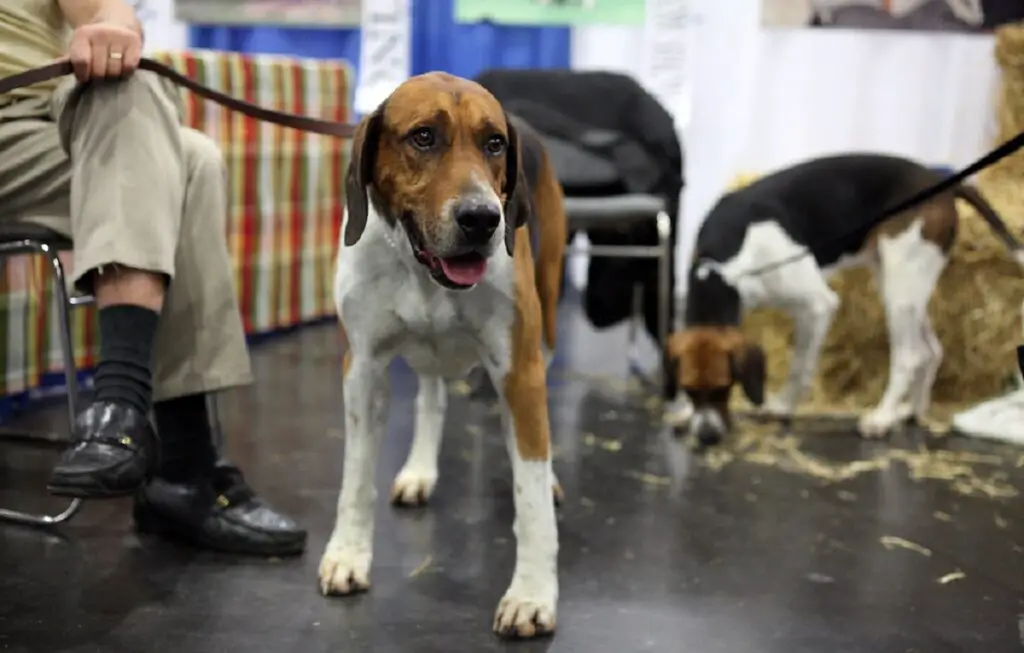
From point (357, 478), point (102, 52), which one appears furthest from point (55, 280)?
point (357, 478)

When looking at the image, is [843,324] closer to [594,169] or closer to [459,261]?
[594,169]

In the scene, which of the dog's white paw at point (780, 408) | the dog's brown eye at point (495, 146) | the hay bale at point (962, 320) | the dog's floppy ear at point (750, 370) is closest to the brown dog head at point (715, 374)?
the dog's floppy ear at point (750, 370)

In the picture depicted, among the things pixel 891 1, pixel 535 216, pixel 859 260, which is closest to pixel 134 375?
pixel 535 216

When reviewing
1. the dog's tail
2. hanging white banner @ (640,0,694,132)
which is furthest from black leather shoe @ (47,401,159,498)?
hanging white banner @ (640,0,694,132)

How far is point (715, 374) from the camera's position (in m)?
2.84

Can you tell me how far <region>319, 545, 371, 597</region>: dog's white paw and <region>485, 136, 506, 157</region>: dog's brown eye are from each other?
0.72 m

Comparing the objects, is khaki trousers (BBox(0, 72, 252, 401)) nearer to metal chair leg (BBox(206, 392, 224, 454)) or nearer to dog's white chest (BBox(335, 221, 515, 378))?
metal chair leg (BBox(206, 392, 224, 454))

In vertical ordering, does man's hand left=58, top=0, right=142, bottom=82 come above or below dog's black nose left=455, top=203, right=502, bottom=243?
above

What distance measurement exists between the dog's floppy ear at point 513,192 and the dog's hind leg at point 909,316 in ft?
5.84

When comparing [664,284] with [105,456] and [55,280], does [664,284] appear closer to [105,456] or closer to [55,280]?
[55,280]

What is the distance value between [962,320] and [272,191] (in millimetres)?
2512

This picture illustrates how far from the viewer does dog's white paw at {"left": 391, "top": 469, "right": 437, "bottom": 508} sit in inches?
85.4

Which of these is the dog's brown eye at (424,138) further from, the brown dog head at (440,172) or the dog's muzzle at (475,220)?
the dog's muzzle at (475,220)

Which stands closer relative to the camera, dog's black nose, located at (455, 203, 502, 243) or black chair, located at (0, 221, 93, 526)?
dog's black nose, located at (455, 203, 502, 243)
